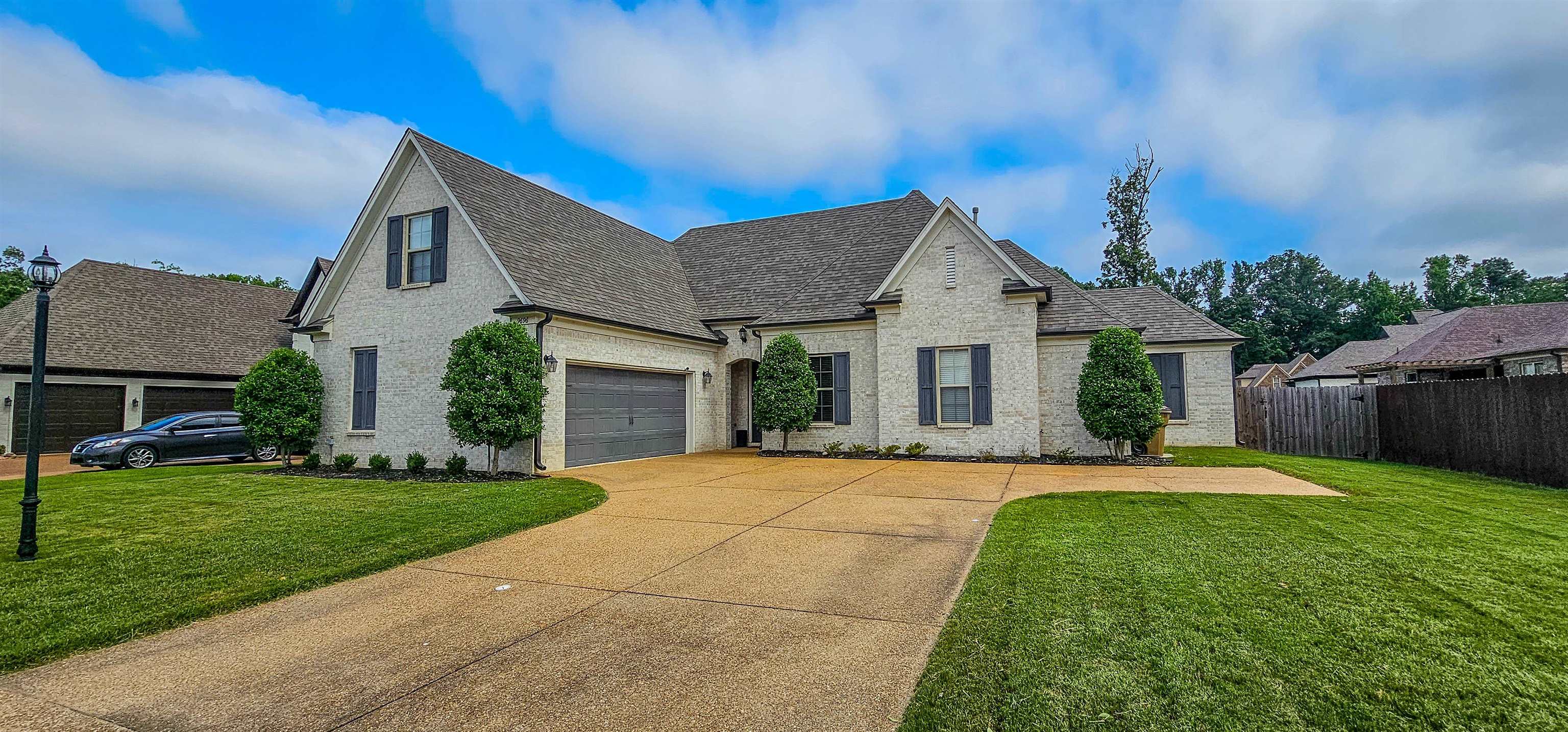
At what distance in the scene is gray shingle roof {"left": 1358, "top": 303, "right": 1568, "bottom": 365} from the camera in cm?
1552

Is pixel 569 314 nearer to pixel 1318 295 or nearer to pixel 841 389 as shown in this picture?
pixel 841 389

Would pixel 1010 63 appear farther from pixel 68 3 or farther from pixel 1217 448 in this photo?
pixel 68 3

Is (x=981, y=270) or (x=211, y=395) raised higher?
(x=981, y=270)

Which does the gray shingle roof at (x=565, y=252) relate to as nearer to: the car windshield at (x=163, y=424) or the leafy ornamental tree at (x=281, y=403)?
the leafy ornamental tree at (x=281, y=403)

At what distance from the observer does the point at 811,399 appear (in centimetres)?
1507

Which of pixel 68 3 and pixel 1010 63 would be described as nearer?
pixel 68 3

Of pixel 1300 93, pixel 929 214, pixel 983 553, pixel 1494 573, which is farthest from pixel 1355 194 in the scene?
pixel 983 553

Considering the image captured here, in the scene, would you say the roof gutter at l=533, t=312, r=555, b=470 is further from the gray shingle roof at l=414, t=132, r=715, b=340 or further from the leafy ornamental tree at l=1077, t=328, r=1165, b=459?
the leafy ornamental tree at l=1077, t=328, r=1165, b=459

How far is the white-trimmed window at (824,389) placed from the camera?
1578 centimetres

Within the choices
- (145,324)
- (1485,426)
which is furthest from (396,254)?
(1485,426)

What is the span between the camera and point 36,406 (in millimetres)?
5773

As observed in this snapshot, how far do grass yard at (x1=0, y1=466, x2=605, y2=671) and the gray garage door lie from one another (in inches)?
90.0

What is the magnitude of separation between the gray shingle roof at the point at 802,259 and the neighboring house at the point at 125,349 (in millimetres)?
15602

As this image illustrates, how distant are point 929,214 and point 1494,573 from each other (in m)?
14.3
